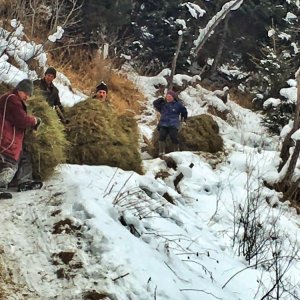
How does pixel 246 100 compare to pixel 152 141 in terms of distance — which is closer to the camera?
pixel 152 141

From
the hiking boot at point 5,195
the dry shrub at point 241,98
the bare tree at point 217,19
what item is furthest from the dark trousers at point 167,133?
the dry shrub at point 241,98

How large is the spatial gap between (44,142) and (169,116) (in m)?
4.30

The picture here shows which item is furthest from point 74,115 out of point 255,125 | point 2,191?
point 255,125

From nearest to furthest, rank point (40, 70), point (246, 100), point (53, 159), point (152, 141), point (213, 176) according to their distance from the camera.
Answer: point (53, 159) < point (213, 176) < point (152, 141) < point (40, 70) < point (246, 100)

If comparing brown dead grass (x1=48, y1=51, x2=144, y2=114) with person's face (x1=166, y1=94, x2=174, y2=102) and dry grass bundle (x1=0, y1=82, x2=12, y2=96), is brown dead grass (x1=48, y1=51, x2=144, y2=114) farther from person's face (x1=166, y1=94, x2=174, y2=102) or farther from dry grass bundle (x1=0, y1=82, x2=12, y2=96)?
dry grass bundle (x1=0, y1=82, x2=12, y2=96)

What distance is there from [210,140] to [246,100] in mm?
8331

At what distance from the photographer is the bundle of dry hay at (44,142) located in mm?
5426

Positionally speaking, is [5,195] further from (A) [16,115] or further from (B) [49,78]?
(B) [49,78]

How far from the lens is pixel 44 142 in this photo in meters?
5.55

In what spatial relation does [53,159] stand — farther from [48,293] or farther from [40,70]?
[40,70]

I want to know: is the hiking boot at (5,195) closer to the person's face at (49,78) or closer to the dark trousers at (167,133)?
the person's face at (49,78)

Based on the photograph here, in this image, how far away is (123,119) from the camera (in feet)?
23.2

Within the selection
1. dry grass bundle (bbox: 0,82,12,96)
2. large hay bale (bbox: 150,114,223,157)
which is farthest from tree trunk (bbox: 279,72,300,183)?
dry grass bundle (bbox: 0,82,12,96)

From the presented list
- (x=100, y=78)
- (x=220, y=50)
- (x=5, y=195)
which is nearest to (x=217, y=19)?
(x=220, y=50)
